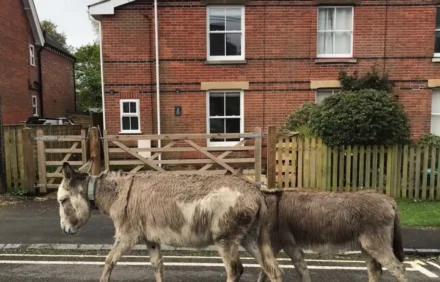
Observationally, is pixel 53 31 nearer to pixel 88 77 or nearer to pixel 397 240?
pixel 88 77

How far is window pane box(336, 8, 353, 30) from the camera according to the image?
1397 centimetres

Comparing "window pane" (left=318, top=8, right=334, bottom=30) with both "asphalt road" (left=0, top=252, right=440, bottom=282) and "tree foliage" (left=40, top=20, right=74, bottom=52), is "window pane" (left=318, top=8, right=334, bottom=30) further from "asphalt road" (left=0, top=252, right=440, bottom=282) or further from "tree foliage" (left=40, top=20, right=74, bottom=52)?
"tree foliage" (left=40, top=20, right=74, bottom=52)

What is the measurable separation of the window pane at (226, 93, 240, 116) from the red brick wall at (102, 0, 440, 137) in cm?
35

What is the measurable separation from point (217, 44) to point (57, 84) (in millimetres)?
17763

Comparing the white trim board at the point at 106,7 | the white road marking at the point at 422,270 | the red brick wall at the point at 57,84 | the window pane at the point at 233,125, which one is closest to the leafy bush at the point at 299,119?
the window pane at the point at 233,125

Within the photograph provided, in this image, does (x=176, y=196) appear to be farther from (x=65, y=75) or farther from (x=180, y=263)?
(x=65, y=75)

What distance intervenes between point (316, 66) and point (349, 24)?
1940 millimetres

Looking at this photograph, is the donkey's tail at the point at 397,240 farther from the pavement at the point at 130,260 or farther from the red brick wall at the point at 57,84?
the red brick wall at the point at 57,84

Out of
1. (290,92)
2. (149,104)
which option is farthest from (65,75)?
(290,92)

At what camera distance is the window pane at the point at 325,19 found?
551 inches

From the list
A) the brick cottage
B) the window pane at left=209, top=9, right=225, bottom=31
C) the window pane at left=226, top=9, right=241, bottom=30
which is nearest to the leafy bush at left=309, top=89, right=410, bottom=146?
the window pane at left=226, top=9, right=241, bottom=30

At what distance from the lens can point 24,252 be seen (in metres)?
6.52

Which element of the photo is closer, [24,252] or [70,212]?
[70,212]

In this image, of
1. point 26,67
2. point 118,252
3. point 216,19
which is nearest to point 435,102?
point 216,19
